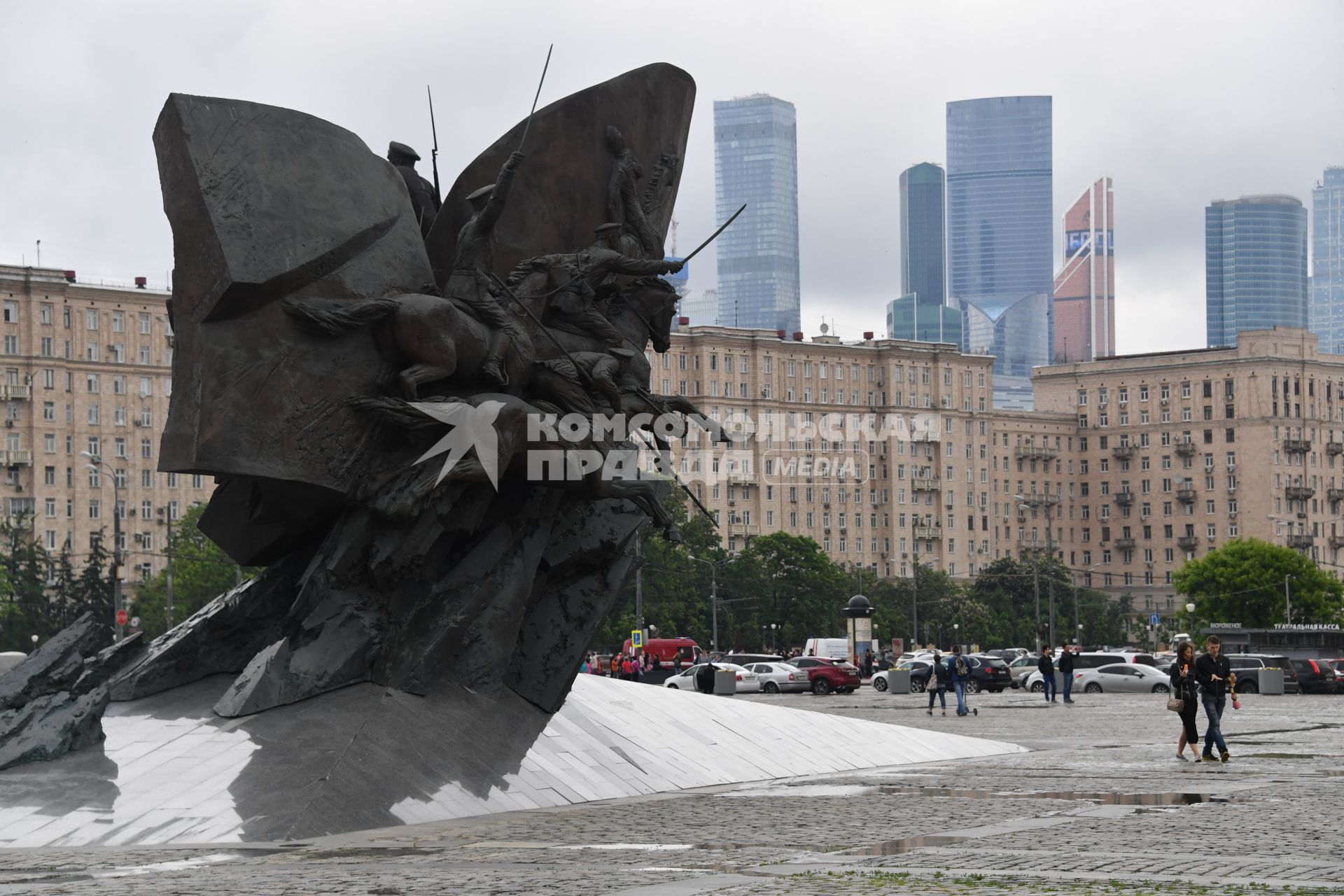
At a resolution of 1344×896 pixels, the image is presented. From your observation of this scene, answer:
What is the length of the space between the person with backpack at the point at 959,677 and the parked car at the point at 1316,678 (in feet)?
59.2

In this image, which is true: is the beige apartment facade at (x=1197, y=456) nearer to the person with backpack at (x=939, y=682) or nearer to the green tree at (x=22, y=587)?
the green tree at (x=22, y=587)

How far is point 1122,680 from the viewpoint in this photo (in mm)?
51312

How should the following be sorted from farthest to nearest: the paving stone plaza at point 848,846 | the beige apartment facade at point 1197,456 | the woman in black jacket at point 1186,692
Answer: the beige apartment facade at point 1197,456
the woman in black jacket at point 1186,692
the paving stone plaza at point 848,846

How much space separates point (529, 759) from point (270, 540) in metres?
3.41

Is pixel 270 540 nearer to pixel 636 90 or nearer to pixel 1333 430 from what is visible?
pixel 636 90

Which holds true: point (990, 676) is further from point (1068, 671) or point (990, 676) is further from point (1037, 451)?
point (1037, 451)

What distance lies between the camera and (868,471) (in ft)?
443

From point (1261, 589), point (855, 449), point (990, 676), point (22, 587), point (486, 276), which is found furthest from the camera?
point (855, 449)

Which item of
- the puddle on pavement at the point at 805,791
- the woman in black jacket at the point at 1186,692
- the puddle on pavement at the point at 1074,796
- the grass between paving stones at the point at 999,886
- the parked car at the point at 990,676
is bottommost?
the parked car at the point at 990,676

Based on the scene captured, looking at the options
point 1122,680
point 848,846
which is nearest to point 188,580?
point 1122,680

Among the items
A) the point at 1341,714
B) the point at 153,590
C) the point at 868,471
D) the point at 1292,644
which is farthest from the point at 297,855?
the point at 868,471

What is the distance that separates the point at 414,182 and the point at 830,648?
57766mm

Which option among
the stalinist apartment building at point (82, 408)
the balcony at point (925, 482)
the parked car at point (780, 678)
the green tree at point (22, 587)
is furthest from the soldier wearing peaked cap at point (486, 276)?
the balcony at point (925, 482)

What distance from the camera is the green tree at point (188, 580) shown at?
269ft
